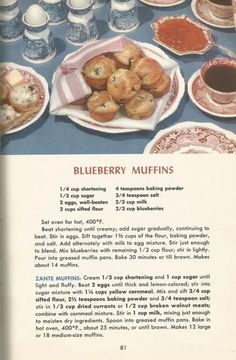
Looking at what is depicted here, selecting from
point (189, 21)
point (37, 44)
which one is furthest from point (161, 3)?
point (37, 44)

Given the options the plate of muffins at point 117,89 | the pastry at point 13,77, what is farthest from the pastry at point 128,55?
the pastry at point 13,77

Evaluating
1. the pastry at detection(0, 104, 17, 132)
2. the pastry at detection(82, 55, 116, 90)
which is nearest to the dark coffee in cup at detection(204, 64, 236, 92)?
the pastry at detection(82, 55, 116, 90)

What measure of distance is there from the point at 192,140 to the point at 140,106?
0.06 meters

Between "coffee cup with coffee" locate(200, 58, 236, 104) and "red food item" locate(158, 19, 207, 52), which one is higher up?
"red food item" locate(158, 19, 207, 52)

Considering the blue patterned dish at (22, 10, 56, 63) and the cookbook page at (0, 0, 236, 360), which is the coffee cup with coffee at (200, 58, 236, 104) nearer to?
the cookbook page at (0, 0, 236, 360)

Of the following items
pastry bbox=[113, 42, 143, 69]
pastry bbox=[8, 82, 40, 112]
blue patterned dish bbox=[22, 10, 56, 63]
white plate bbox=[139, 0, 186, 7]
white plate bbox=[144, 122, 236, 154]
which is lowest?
white plate bbox=[144, 122, 236, 154]

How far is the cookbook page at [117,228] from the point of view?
0.58m

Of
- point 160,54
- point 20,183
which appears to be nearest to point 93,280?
point 20,183

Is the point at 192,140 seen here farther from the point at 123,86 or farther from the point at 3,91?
the point at 3,91

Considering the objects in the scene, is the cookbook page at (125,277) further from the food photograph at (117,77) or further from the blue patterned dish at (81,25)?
the blue patterned dish at (81,25)

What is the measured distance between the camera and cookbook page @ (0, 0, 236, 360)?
0.58m

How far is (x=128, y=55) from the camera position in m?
0.62

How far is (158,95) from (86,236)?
17cm

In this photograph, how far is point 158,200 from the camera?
58 centimetres
